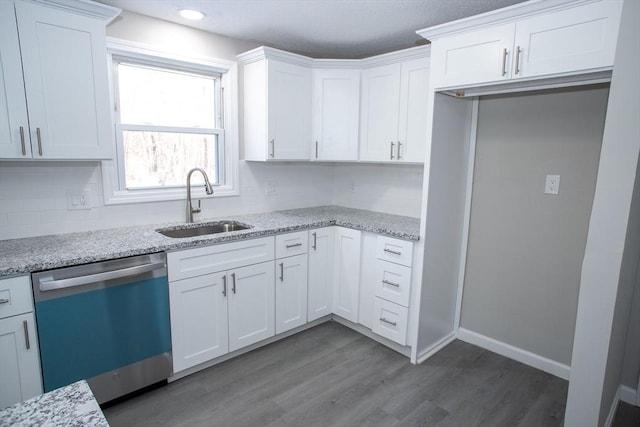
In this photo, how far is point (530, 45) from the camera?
6.45 feet

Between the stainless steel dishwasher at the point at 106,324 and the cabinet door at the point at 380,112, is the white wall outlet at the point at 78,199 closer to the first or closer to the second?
the stainless steel dishwasher at the point at 106,324

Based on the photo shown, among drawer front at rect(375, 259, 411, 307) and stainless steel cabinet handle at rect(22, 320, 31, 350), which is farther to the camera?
drawer front at rect(375, 259, 411, 307)

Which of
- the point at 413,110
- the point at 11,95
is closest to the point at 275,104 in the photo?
the point at 413,110

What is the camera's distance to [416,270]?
2.59 meters

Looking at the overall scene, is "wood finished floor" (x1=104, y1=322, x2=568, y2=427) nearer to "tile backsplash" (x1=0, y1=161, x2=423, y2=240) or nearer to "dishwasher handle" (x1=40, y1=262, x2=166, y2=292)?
"dishwasher handle" (x1=40, y1=262, x2=166, y2=292)

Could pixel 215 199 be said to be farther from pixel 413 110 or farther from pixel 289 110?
pixel 413 110

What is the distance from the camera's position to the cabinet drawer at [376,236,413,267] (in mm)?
2605

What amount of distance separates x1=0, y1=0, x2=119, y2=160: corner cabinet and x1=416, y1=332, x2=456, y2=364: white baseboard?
246cm

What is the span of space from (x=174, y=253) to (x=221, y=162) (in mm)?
1114

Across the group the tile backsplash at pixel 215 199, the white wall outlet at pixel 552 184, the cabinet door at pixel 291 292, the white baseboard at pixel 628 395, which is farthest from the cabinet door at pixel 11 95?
the white baseboard at pixel 628 395

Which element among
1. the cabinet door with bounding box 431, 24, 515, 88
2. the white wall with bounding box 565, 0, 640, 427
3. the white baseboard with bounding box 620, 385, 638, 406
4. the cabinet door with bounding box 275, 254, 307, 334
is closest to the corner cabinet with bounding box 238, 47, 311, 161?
the cabinet door with bounding box 275, 254, 307, 334

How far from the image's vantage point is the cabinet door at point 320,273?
2996mm

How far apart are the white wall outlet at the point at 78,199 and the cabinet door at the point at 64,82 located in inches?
15.4

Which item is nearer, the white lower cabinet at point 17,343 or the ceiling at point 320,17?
the white lower cabinet at point 17,343
